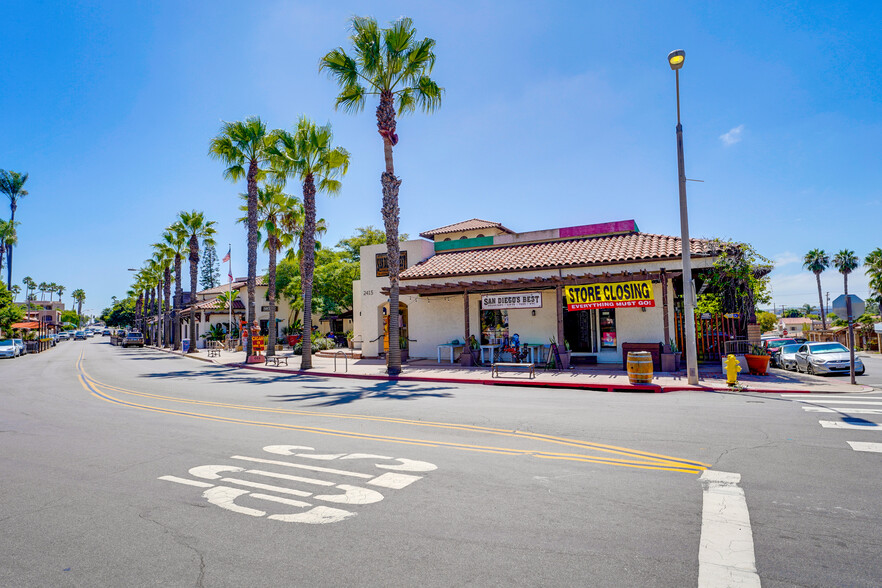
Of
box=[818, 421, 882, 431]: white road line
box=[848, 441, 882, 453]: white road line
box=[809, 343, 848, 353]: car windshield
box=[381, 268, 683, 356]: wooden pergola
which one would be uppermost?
box=[381, 268, 683, 356]: wooden pergola

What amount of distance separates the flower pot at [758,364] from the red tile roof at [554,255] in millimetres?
4013

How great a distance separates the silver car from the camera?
706 inches

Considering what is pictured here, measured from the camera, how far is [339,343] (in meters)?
38.8

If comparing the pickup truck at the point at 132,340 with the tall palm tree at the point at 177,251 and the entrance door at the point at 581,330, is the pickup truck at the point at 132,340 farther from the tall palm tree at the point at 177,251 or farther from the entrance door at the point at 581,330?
the entrance door at the point at 581,330

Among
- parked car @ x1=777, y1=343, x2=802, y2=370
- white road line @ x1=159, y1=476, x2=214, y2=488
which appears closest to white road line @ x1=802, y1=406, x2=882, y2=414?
white road line @ x1=159, y1=476, x2=214, y2=488

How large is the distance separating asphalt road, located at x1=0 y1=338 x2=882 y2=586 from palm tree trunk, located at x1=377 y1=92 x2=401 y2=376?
9.04 meters

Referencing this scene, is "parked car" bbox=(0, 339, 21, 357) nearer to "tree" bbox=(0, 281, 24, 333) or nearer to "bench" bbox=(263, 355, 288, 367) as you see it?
"tree" bbox=(0, 281, 24, 333)

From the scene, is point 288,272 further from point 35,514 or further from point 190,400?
point 35,514

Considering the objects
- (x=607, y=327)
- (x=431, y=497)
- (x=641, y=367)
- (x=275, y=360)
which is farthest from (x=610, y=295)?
(x=275, y=360)

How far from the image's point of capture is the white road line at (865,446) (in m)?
6.68

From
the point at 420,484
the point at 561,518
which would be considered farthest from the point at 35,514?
the point at 561,518

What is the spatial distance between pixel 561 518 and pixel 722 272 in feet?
54.4

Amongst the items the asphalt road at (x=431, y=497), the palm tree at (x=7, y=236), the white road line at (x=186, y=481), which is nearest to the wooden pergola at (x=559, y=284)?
the asphalt road at (x=431, y=497)

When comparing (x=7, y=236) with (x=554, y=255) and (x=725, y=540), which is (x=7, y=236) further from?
(x=725, y=540)
